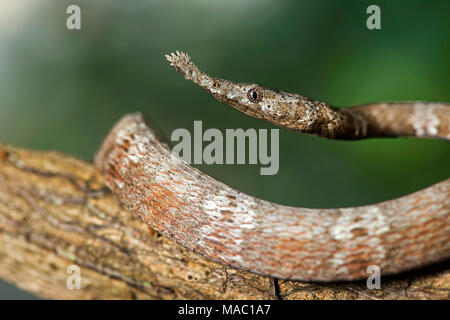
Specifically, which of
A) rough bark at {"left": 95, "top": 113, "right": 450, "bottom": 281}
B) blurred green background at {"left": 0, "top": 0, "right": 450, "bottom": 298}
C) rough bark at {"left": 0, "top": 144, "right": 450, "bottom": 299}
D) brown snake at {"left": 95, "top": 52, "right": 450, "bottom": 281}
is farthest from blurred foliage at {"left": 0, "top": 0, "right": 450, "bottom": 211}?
rough bark at {"left": 95, "top": 113, "right": 450, "bottom": 281}

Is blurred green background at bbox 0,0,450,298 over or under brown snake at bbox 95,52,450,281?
over

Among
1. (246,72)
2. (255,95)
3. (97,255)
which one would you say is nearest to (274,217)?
(255,95)

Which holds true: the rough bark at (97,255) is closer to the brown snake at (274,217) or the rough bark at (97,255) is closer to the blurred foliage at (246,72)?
the brown snake at (274,217)

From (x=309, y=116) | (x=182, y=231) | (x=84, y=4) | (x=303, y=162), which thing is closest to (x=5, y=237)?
(x=182, y=231)

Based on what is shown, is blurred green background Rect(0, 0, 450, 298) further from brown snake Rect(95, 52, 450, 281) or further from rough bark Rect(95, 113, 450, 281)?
rough bark Rect(95, 113, 450, 281)

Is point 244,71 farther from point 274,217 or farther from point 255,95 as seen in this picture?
point 274,217

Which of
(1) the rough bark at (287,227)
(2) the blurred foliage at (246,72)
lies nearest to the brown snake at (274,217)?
(1) the rough bark at (287,227)
